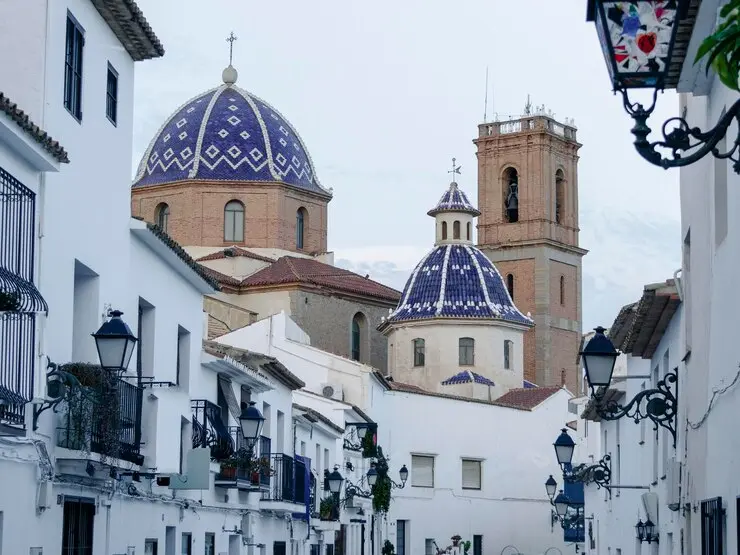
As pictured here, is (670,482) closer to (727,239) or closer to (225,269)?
(727,239)

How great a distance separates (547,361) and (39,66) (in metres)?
60.4

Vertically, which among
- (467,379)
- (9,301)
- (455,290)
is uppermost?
(455,290)

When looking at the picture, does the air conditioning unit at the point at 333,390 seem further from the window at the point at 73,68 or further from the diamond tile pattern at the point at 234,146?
the window at the point at 73,68

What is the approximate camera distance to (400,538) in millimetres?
50031

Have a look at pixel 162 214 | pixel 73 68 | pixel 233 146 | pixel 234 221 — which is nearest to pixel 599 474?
pixel 73 68

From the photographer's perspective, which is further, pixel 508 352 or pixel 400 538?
pixel 508 352

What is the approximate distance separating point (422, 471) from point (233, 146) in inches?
499

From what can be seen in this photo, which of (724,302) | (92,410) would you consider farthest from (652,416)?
(92,410)

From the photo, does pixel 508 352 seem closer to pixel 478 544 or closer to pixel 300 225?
pixel 478 544

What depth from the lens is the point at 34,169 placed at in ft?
40.7

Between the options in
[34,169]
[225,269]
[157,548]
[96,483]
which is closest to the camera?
[34,169]

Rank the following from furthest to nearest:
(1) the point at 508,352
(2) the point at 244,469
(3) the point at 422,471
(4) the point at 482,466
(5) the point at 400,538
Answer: (1) the point at 508,352 → (4) the point at 482,466 → (3) the point at 422,471 → (5) the point at 400,538 → (2) the point at 244,469

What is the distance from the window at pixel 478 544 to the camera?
174 feet

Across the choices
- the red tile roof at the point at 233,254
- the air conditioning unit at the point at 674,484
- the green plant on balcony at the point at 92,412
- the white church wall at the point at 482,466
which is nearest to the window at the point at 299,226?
the red tile roof at the point at 233,254
